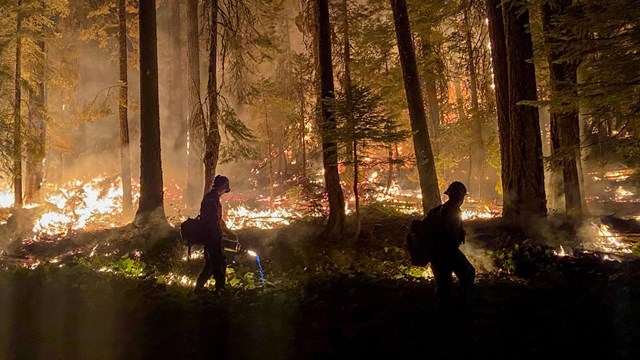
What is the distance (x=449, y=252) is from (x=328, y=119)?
604 cm

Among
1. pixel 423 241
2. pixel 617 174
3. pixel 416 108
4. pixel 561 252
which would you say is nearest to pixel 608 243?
pixel 561 252

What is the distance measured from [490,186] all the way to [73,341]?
69.5 feet

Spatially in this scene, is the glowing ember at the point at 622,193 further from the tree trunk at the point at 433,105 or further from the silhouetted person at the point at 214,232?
the silhouetted person at the point at 214,232

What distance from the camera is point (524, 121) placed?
9.63m

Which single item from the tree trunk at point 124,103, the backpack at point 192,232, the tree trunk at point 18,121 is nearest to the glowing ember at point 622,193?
the backpack at point 192,232

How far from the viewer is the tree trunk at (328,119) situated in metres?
11.0

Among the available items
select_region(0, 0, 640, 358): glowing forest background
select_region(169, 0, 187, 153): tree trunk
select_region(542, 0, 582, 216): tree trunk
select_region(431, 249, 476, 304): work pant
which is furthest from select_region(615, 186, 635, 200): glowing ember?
select_region(169, 0, 187, 153): tree trunk

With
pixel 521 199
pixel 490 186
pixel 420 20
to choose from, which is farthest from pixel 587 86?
pixel 490 186

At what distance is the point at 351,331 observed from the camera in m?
5.26

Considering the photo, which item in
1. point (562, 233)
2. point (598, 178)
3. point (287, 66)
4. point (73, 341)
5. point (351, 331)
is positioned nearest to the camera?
point (351, 331)

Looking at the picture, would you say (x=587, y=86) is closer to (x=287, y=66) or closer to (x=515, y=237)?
(x=515, y=237)

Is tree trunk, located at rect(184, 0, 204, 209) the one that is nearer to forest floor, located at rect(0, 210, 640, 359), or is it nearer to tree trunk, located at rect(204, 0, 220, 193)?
tree trunk, located at rect(204, 0, 220, 193)

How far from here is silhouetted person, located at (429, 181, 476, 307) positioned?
5367 millimetres

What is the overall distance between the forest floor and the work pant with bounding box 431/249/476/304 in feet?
0.76
